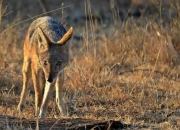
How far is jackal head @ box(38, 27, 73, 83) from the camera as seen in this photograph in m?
7.35

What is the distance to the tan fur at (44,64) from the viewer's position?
7422 mm

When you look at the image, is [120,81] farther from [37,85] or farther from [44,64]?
[44,64]

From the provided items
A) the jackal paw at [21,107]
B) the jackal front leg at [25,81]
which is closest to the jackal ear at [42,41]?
the jackal front leg at [25,81]

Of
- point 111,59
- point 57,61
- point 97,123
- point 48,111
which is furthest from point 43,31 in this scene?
point 111,59

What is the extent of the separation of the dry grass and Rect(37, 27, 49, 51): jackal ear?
2.84 ft

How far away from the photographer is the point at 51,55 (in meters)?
7.46

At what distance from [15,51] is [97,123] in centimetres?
527

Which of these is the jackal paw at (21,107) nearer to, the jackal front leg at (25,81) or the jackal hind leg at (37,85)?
the jackal front leg at (25,81)

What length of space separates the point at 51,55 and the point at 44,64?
0.14 metres

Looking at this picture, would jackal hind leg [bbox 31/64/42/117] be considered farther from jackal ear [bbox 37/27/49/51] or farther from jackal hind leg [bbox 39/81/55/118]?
jackal ear [bbox 37/27/49/51]

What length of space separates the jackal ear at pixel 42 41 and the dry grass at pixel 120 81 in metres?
0.87

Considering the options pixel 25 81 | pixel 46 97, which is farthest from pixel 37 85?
pixel 25 81

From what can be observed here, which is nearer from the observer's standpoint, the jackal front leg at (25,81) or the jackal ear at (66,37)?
the jackal ear at (66,37)

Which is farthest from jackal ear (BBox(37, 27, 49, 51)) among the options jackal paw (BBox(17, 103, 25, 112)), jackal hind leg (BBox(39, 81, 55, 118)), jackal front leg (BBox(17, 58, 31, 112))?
jackal paw (BBox(17, 103, 25, 112))
